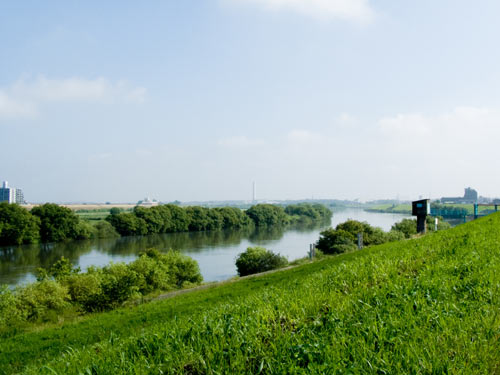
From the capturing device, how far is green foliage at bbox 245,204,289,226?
97.1 m

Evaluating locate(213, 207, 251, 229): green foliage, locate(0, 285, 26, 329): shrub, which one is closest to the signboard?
locate(0, 285, 26, 329): shrub

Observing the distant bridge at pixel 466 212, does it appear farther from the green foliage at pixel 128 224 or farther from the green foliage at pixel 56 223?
the green foliage at pixel 56 223

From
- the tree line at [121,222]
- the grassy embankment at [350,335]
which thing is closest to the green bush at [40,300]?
the grassy embankment at [350,335]

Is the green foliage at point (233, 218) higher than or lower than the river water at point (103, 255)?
higher

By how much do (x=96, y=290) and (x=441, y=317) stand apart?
17.8 meters

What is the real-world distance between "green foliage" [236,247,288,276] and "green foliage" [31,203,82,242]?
45376 millimetres

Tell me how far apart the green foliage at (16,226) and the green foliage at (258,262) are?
4462cm

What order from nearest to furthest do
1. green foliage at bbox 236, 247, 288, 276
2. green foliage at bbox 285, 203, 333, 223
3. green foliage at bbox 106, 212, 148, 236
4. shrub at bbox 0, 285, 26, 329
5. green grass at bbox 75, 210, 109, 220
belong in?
shrub at bbox 0, 285, 26, 329, green foliage at bbox 236, 247, 288, 276, green foliage at bbox 106, 212, 148, 236, green grass at bbox 75, 210, 109, 220, green foliage at bbox 285, 203, 333, 223

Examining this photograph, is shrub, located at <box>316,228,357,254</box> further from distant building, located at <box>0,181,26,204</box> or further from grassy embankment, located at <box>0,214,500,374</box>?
distant building, located at <box>0,181,26,204</box>

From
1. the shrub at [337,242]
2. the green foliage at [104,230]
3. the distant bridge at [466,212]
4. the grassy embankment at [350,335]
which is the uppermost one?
the grassy embankment at [350,335]

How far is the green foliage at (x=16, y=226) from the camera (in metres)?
54.7

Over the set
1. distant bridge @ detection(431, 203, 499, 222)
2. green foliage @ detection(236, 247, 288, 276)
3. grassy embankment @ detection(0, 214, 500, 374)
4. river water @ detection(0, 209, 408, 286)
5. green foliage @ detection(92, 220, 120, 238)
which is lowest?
river water @ detection(0, 209, 408, 286)

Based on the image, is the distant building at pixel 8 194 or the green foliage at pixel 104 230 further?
the distant building at pixel 8 194

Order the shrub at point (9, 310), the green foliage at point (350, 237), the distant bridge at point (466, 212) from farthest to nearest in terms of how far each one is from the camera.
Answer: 1. the green foliage at point (350, 237)
2. the distant bridge at point (466, 212)
3. the shrub at point (9, 310)
